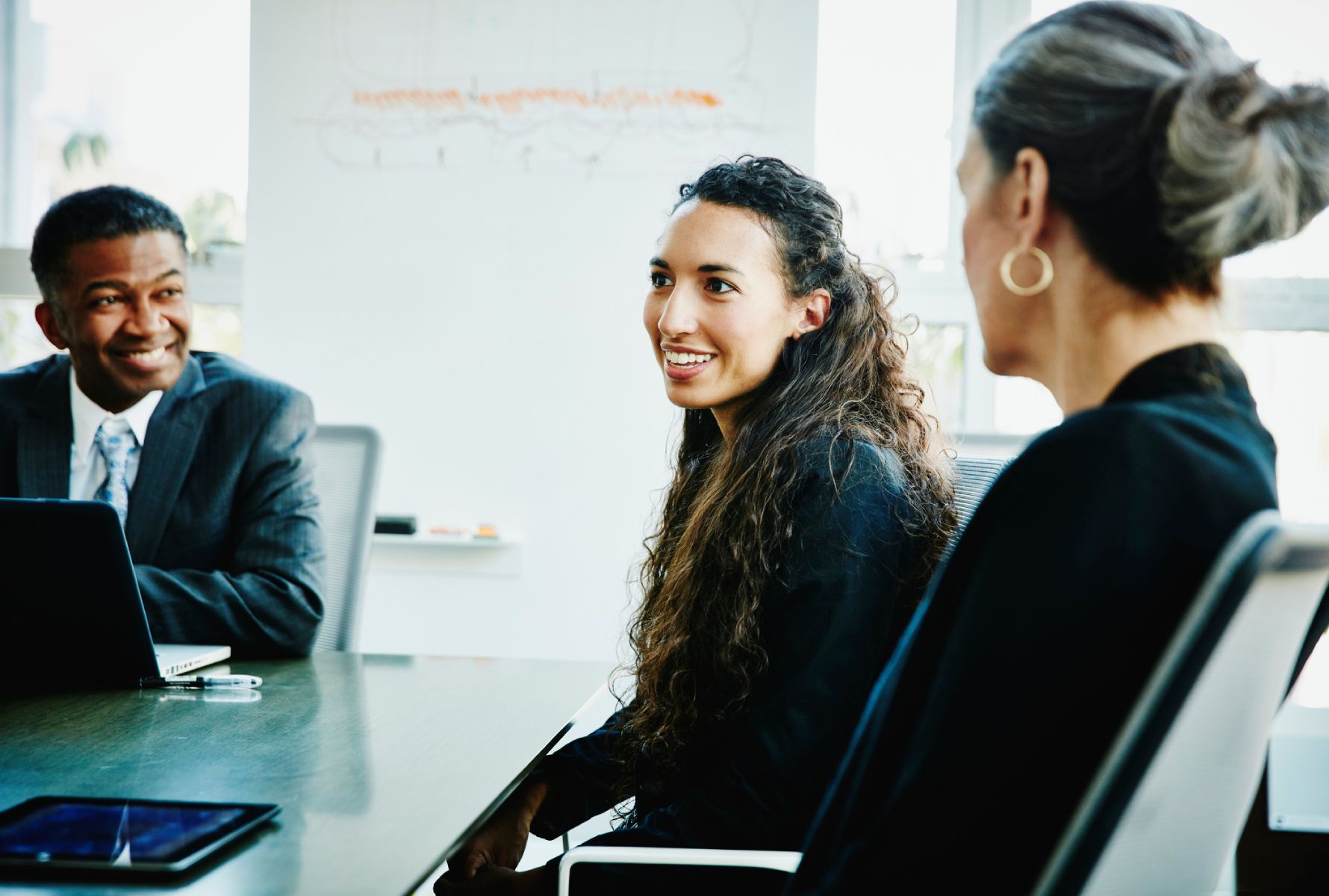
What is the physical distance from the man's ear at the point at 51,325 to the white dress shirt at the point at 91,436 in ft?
0.19

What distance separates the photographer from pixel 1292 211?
744 millimetres

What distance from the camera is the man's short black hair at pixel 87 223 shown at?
79.9 inches

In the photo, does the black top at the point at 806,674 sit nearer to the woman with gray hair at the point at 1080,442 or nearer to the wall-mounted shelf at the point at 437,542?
the woman with gray hair at the point at 1080,442

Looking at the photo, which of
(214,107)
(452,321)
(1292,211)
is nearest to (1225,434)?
(1292,211)

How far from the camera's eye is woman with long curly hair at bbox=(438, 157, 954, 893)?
114cm

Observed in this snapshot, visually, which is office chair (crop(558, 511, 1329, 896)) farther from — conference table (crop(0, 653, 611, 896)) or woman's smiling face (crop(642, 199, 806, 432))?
woman's smiling face (crop(642, 199, 806, 432))

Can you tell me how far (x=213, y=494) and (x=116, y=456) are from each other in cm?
20

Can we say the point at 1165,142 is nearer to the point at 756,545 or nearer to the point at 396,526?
the point at 756,545

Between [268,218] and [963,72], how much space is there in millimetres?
1884

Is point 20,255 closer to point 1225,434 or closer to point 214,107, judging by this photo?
point 214,107

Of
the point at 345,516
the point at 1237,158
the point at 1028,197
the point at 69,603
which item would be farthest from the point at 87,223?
the point at 1237,158

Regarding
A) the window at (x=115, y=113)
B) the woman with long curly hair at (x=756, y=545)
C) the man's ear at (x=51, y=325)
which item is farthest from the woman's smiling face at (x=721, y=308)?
the window at (x=115, y=113)

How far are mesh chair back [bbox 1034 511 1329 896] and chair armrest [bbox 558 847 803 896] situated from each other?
418mm

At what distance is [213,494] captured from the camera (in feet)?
6.31
